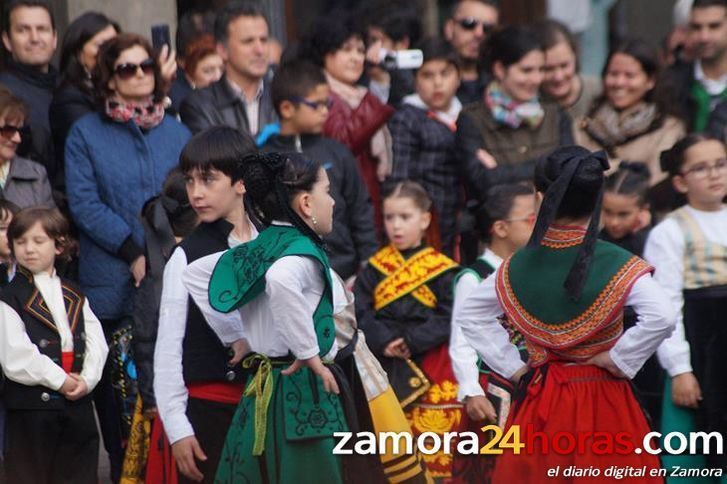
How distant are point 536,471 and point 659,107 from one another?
11.5 ft

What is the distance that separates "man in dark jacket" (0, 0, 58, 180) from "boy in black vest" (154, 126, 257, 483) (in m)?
2.31

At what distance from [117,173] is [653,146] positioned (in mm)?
2775

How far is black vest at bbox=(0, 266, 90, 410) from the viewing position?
6.44 metres

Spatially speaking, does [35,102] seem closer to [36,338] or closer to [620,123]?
[36,338]

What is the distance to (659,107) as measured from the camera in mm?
8258

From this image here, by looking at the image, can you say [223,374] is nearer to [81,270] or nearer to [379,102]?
[81,270]

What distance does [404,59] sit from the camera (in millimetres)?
8719

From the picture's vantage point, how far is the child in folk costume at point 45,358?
6414mm

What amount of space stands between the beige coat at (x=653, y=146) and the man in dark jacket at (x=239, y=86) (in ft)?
5.50

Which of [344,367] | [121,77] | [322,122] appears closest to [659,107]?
[322,122]

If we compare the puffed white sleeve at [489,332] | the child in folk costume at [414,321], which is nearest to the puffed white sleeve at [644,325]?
the puffed white sleeve at [489,332]

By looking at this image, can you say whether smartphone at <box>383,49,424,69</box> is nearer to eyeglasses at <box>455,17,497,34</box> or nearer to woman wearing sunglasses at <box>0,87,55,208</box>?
eyeglasses at <box>455,17,497,34</box>

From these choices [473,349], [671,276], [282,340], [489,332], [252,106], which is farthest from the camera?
[252,106]

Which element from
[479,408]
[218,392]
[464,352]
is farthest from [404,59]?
[218,392]
